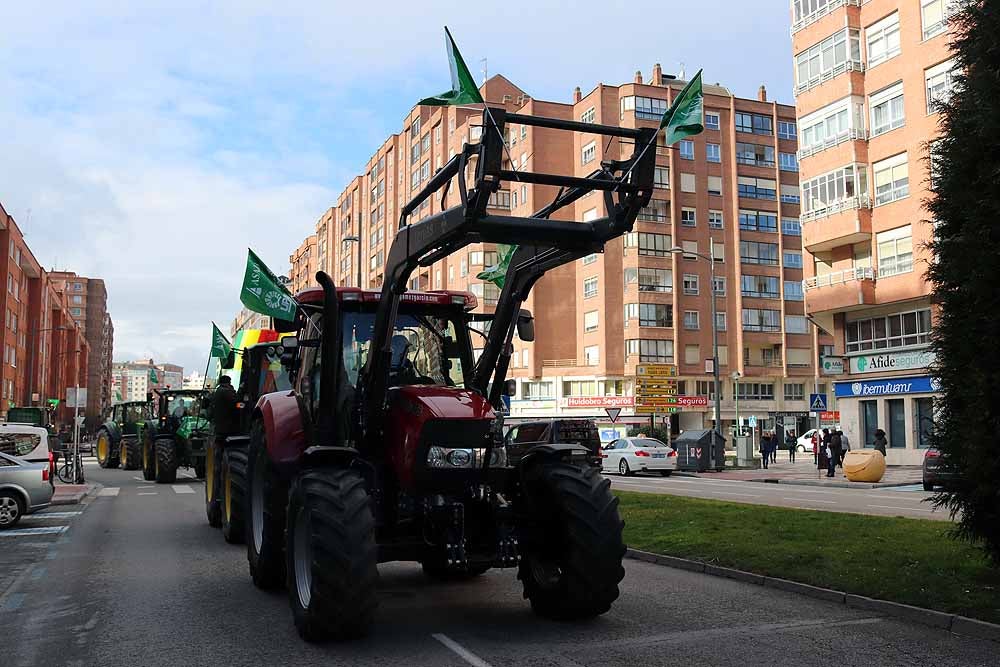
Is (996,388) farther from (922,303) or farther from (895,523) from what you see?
(922,303)

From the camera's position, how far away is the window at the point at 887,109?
3662 cm

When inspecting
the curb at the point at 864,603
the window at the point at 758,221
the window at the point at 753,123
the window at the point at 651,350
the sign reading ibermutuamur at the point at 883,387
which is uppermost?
the window at the point at 753,123

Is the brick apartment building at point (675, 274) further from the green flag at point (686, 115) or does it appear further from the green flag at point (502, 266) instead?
the green flag at point (686, 115)

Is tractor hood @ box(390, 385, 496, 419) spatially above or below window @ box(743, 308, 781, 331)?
below

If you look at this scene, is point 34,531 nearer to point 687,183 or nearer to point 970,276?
point 970,276

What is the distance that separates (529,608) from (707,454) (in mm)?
30053

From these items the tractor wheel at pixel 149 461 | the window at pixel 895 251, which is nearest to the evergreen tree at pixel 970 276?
the tractor wheel at pixel 149 461

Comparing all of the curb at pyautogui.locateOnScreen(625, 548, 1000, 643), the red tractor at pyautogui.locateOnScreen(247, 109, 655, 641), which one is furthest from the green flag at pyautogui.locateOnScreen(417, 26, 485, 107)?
the curb at pyautogui.locateOnScreen(625, 548, 1000, 643)

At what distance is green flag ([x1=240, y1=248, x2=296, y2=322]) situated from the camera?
34.5 feet

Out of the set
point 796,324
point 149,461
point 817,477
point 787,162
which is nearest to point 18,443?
point 149,461

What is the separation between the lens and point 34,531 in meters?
14.8

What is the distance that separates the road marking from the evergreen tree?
1303 centimetres

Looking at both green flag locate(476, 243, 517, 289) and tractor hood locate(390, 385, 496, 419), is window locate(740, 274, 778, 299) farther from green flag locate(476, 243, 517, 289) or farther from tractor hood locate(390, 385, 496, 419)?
tractor hood locate(390, 385, 496, 419)

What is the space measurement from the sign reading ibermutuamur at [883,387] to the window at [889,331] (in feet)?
4.72
